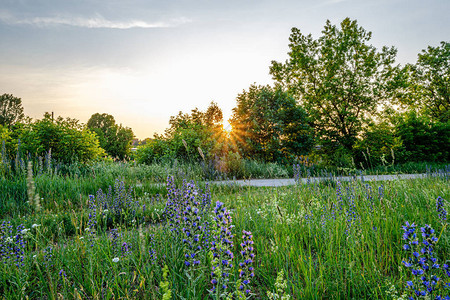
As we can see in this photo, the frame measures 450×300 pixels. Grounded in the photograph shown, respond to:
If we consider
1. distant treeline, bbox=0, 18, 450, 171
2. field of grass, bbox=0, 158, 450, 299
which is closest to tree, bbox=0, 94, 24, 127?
distant treeline, bbox=0, 18, 450, 171

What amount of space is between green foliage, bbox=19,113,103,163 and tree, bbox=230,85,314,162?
7.08m

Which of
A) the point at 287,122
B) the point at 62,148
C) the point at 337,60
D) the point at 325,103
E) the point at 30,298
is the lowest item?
the point at 30,298

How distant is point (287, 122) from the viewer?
13.3m

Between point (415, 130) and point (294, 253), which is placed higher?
point (415, 130)

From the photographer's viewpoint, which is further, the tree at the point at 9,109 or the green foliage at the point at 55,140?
the tree at the point at 9,109

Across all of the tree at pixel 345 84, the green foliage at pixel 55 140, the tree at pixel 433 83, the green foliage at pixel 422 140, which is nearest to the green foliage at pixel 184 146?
the green foliage at pixel 55 140

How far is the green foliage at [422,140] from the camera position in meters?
15.8

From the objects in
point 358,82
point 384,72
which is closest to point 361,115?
point 358,82

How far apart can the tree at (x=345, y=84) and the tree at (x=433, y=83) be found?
11.0m

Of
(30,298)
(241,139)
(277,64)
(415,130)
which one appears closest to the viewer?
(30,298)

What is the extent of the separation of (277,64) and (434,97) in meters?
19.1

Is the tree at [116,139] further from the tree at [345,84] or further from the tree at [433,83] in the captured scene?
the tree at [433,83]

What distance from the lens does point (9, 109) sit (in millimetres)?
40906

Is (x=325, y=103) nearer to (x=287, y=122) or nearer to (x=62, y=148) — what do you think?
(x=287, y=122)
